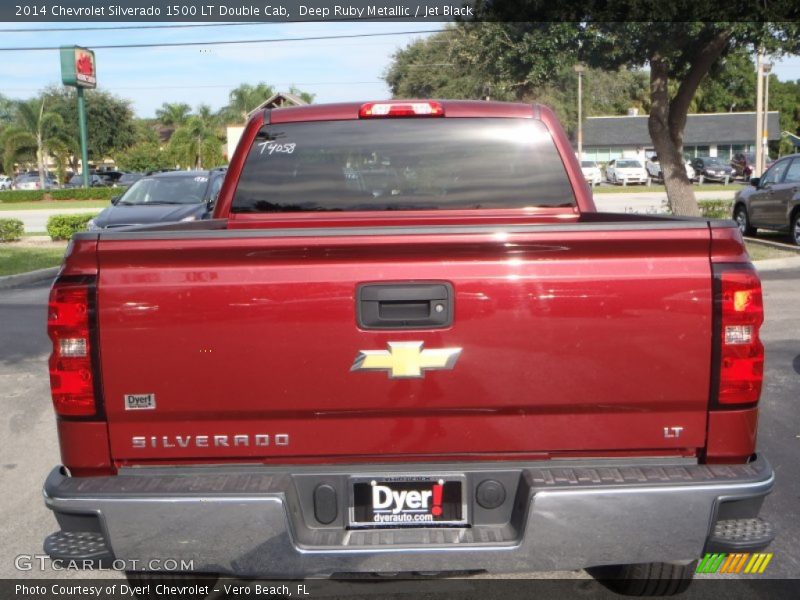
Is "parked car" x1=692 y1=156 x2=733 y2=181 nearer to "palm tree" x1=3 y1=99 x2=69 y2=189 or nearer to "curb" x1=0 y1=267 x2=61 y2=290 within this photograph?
"palm tree" x1=3 y1=99 x2=69 y2=189

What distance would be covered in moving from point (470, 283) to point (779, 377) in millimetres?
5753

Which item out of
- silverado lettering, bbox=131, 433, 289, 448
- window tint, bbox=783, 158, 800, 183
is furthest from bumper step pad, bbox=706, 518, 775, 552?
window tint, bbox=783, 158, 800, 183

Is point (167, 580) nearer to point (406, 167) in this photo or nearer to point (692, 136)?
point (406, 167)

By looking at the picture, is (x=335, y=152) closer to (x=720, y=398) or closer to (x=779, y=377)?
(x=720, y=398)

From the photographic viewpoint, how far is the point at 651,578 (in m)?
3.54

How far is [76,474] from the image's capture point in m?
2.99

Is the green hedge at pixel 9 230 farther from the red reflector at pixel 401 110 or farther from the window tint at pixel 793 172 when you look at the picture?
the red reflector at pixel 401 110

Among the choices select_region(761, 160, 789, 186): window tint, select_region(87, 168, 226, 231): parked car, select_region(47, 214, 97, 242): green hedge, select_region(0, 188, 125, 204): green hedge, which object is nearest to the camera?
select_region(87, 168, 226, 231): parked car

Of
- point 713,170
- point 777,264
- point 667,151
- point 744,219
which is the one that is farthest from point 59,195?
point 777,264

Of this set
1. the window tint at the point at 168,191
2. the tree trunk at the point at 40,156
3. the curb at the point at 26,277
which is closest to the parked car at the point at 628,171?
the tree trunk at the point at 40,156

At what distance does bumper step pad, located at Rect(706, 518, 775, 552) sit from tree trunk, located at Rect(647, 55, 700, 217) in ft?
52.3

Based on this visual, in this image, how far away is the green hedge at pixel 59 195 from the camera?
4391 centimetres

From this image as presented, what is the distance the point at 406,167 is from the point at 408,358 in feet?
5.99

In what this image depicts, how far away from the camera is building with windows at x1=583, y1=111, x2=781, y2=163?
232 ft
